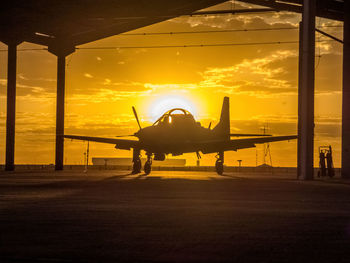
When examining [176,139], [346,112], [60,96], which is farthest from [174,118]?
[60,96]

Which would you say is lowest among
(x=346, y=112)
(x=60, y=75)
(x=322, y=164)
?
(x=322, y=164)

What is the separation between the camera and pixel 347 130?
30.7m

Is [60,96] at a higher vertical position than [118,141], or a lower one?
higher

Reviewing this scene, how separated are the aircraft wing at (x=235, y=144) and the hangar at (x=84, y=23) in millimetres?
1633

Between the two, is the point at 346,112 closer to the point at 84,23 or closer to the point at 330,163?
the point at 330,163

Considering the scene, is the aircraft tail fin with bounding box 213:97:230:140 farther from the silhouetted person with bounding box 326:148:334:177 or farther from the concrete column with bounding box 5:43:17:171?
the concrete column with bounding box 5:43:17:171

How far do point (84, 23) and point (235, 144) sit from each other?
18.1 m

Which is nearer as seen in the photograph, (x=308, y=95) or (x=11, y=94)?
(x=308, y=95)

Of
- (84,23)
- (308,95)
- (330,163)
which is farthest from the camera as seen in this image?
(84,23)

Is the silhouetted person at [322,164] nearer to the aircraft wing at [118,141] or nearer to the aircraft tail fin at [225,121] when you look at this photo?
the aircraft tail fin at [225,121]

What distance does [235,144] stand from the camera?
3266 cm

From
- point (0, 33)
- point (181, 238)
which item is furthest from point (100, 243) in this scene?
point (0, 33)

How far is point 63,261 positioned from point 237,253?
1.87 metres

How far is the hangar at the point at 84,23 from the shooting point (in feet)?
103
